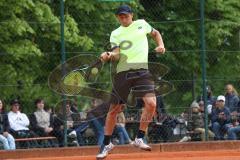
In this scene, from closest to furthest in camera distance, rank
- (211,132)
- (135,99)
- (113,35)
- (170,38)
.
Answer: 1. (113,35)
2. (135,99)
3. (211,132)
4. (170,38)

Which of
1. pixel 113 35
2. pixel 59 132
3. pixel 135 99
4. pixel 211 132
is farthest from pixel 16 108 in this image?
pixel 113 35

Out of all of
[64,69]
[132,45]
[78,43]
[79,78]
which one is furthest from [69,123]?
[132,45]

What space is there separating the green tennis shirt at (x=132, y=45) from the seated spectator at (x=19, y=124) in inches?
197

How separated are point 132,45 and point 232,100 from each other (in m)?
5.78

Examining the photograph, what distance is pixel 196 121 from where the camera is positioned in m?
18.3

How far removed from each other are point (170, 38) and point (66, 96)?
4804 millimetres

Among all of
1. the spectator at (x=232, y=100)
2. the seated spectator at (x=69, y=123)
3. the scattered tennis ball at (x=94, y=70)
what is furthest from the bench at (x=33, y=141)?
the spectator at (x=232, y=100)

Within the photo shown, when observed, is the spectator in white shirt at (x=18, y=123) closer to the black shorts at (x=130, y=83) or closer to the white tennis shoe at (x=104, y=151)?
the white tennis shoe at (x=104, y=151)

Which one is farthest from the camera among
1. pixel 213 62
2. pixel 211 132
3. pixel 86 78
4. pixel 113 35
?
pixel 213 62

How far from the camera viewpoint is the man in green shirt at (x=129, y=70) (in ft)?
43.0

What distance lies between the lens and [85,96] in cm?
1836

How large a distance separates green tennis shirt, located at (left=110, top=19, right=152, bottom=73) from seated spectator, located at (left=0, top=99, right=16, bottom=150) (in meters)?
4.75

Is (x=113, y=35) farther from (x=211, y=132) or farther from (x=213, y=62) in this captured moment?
(x=213, y=62)

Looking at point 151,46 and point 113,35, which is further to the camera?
point 151,46
